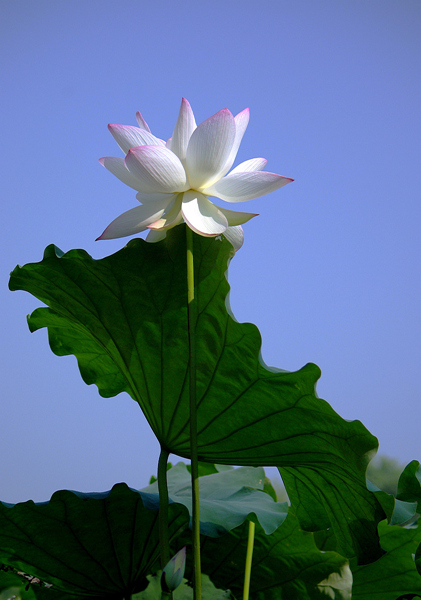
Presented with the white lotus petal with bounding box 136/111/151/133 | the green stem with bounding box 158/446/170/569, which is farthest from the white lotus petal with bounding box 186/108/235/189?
the green stem with bounding box 158/446/170/569

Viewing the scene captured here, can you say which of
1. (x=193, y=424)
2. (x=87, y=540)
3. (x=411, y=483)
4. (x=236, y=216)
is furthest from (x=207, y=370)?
(x=411, y=483)

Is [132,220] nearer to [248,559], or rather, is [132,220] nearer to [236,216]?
[236,216]

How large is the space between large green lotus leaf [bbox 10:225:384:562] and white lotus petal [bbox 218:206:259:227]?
4cm

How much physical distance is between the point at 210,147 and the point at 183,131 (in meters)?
0.07

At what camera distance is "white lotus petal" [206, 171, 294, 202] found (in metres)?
0.67

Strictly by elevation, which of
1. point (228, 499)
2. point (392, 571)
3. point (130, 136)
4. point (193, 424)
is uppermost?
point (130, 136)

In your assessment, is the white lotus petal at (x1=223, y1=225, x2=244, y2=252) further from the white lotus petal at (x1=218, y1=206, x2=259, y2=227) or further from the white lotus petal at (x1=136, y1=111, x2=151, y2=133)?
the white lotus petal at (x1=136, y1=111, x2=151, y2=133)

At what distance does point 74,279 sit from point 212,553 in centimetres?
54

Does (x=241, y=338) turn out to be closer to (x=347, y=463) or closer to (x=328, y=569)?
(x=347, y=463)

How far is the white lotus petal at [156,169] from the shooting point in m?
0.64

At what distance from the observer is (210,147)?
26.0 inches

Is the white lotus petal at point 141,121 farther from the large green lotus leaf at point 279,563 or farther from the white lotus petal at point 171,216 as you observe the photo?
the large green lotus leaf at point 279,563

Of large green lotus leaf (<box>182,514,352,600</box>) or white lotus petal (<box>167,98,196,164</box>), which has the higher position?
white lotus petal (<box>167,98,196,164</box>)

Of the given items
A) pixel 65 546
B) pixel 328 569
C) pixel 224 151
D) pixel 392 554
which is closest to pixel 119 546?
pixel 65 546
